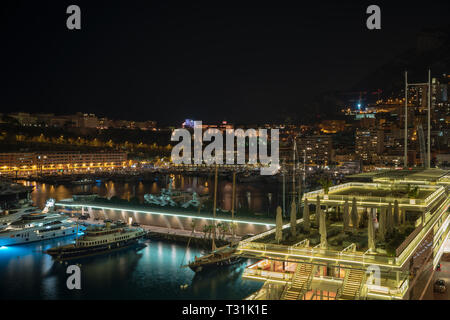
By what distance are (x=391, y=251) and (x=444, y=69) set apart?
69.0 meters

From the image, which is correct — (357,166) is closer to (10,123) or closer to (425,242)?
(425,242)

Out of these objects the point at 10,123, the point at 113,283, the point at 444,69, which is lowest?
the point at 113,283

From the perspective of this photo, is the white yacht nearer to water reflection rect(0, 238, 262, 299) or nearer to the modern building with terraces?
water reflection rect(0, 238, 262, 299)

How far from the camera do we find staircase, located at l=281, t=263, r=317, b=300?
456 cm

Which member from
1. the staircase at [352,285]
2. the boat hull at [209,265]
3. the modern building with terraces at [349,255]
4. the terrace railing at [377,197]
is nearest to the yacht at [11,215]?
the boat hull at [209,265]

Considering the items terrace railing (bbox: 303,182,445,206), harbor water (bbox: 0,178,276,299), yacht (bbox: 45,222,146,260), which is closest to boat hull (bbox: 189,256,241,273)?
harbor water (bbox: 0,178,276,299)

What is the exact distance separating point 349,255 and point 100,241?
1069 centimetres

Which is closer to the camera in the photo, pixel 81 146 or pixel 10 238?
pixel 10 238

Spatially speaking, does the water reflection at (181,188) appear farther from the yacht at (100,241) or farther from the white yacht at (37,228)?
the yacht at (100,241)

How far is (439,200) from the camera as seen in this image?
7824 millimetres

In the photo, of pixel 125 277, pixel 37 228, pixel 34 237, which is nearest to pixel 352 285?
pixel 125 277
